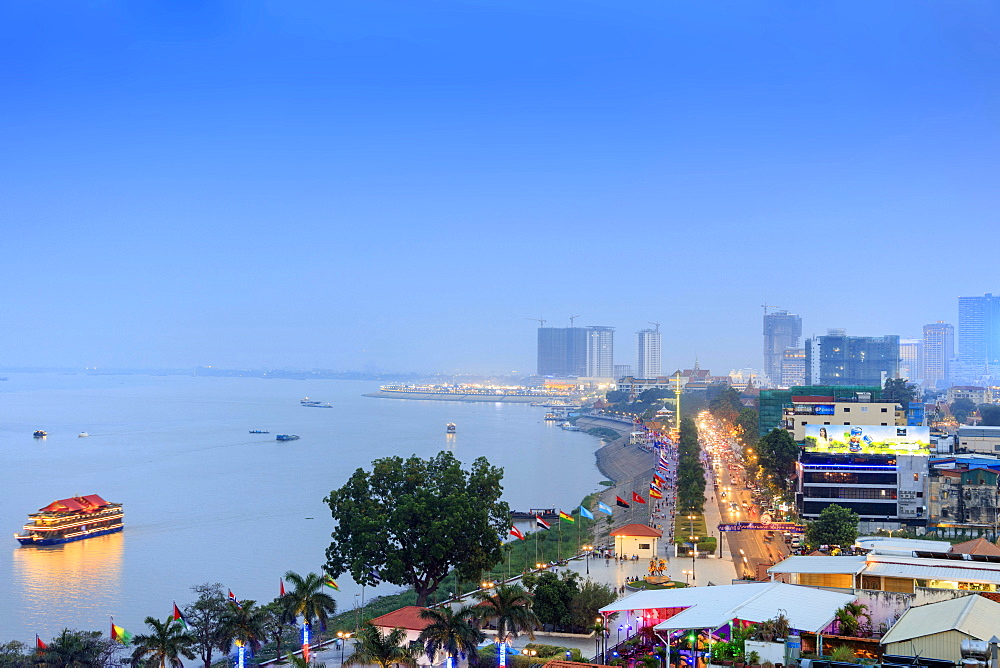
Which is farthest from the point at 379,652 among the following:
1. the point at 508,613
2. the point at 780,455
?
the point at 780,455

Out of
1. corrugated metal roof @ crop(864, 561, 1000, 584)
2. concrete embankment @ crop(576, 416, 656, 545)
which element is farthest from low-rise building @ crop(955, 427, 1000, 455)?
corrugated metal roof @ crop(864, 561, 1000, 584)

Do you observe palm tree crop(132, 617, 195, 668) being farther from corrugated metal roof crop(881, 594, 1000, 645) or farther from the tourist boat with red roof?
the tourist boat with red roof

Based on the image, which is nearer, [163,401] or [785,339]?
[163,401]

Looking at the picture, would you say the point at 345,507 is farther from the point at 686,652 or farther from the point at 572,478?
the point at 572,478

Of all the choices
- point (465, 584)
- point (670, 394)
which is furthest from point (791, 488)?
point (670, 394)

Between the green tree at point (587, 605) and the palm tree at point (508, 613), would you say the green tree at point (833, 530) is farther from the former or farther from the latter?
the palm tree at point (508, 613)

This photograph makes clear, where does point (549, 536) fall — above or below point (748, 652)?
below

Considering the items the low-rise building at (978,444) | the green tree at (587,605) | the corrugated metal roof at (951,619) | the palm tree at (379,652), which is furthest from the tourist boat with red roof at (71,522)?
the low-rise building at (978,444)
